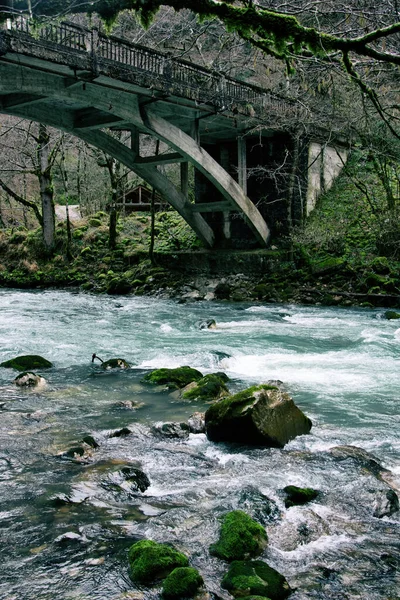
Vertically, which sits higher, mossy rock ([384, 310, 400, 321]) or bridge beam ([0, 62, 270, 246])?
bridge beam ([0, 62, 270, 246])

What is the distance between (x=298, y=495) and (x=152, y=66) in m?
12.1

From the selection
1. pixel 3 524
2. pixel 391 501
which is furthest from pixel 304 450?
pixel 3 524

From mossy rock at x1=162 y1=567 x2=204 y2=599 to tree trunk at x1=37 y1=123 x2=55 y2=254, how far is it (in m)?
19.6

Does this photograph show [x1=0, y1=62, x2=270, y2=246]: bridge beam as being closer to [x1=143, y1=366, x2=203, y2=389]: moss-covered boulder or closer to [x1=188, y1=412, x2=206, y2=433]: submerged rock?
[x1=143, y1=366, x2=203, y2=389]: moss-covered boulder

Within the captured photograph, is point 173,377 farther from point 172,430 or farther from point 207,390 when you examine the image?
point 172,430

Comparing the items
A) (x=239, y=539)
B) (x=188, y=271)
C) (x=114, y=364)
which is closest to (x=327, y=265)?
(x=188, y=271)

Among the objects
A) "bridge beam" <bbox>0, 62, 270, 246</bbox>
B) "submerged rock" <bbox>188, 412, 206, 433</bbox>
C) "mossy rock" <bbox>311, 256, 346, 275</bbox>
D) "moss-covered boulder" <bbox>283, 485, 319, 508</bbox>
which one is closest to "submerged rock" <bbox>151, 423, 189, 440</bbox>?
"submerged rock" <bbox>188, 412, 206, 433</bbox>

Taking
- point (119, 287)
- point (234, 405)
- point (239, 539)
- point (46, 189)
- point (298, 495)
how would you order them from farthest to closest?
point (46, 189) < point (119, 287) < point (234, 405) < point (298, 495) < point (239, 539)

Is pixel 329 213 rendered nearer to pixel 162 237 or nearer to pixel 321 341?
pixel 162 237

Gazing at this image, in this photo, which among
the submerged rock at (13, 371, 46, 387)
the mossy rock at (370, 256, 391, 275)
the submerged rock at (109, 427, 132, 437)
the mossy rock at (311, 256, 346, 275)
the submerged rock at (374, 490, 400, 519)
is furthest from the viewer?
the mossy rock at (311, 256, 346, 275)

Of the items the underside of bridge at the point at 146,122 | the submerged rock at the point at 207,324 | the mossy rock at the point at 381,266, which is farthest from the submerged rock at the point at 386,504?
the mossy rock at the point at 381,266

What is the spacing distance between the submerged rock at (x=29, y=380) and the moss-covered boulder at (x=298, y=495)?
166 inches

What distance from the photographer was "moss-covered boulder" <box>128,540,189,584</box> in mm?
3359

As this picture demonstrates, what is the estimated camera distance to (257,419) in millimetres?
5504
